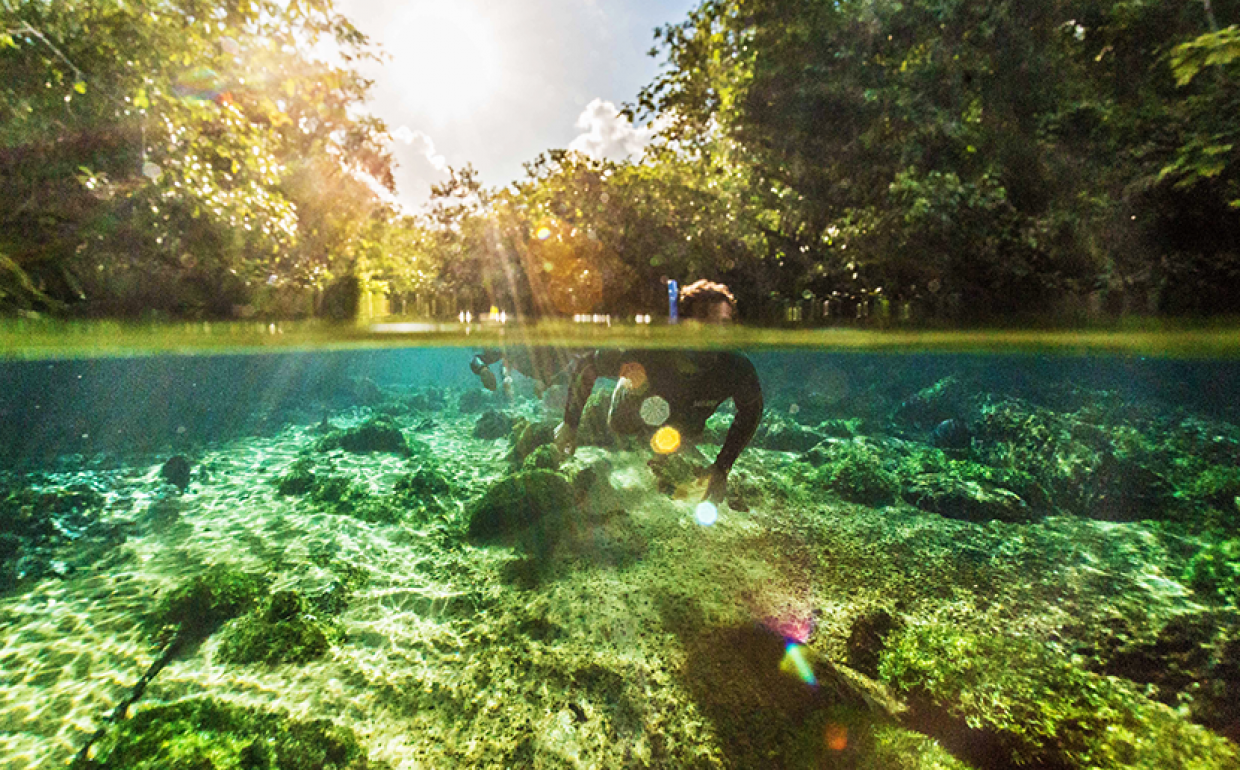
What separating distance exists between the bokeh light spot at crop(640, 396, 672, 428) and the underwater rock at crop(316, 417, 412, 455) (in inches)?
390

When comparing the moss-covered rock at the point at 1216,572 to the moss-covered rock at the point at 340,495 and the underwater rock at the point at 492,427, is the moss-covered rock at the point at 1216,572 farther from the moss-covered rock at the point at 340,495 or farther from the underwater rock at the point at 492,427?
the underwater rock at the point at 492,427

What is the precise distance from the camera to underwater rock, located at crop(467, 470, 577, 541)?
8719 millimetres

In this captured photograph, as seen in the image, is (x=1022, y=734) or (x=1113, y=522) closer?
(x=1022, y=734)

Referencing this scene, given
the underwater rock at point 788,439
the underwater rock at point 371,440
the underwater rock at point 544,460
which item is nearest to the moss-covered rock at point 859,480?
the underwater rock at point 788,439

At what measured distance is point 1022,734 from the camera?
179 inches

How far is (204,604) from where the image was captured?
6348 millimetres

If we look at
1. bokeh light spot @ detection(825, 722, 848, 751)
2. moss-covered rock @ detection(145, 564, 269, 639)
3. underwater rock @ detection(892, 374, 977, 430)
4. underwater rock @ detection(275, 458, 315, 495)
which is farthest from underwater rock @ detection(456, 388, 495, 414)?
bokeh light spot @ detection(825, 722, 848, 751)

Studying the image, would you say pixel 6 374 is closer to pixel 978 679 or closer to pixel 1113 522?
pixel 978 679

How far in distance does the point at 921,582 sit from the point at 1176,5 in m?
9.26

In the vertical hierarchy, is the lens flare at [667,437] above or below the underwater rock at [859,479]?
above

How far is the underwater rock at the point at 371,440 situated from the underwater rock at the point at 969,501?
1352cm

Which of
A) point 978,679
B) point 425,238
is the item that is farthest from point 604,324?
point 425,238

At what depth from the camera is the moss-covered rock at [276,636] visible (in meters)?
5.57

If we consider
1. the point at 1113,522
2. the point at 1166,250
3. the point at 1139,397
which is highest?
the point at 1166,250
